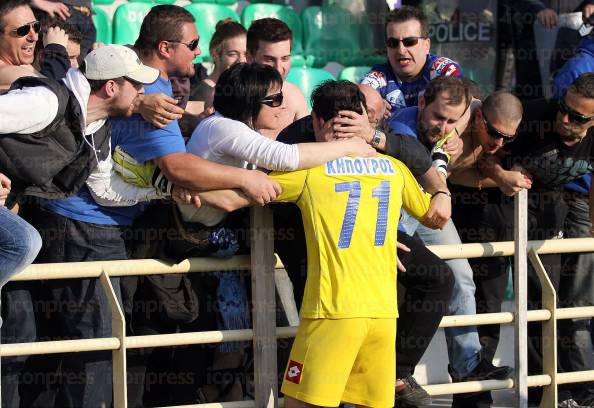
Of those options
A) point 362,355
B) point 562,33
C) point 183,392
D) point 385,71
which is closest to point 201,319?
point 183,392

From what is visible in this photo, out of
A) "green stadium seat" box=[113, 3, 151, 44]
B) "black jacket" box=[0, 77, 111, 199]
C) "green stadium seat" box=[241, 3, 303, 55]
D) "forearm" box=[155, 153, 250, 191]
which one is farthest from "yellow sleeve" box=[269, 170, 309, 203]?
"green stadium seat" box=[241, 3, 303, 55]

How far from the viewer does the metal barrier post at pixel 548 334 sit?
598 centimetres

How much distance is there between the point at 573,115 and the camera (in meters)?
5.98

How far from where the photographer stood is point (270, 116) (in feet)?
16.5

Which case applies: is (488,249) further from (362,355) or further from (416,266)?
(362,355)

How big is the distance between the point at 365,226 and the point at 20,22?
185 centimetres

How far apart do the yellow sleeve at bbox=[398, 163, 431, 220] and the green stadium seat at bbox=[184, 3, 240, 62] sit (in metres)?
3.78

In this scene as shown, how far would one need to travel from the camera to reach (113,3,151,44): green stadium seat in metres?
8.35

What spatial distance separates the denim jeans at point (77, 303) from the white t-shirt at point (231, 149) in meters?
0.42

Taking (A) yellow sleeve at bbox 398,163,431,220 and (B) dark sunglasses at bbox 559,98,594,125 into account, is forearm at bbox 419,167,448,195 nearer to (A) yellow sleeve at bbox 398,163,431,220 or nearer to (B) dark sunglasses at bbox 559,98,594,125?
(A) yellow sleeve at bbox 398,163,431,220

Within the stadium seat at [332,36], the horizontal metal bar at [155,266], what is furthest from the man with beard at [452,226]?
the stadium seat at [332,36]

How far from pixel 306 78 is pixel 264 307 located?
3610mm

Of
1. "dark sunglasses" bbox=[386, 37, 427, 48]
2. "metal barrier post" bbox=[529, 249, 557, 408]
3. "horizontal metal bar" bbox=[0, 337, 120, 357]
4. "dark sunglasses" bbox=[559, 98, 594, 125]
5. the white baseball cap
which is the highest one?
the white baseball cap

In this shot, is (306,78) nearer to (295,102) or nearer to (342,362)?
(295,102)
